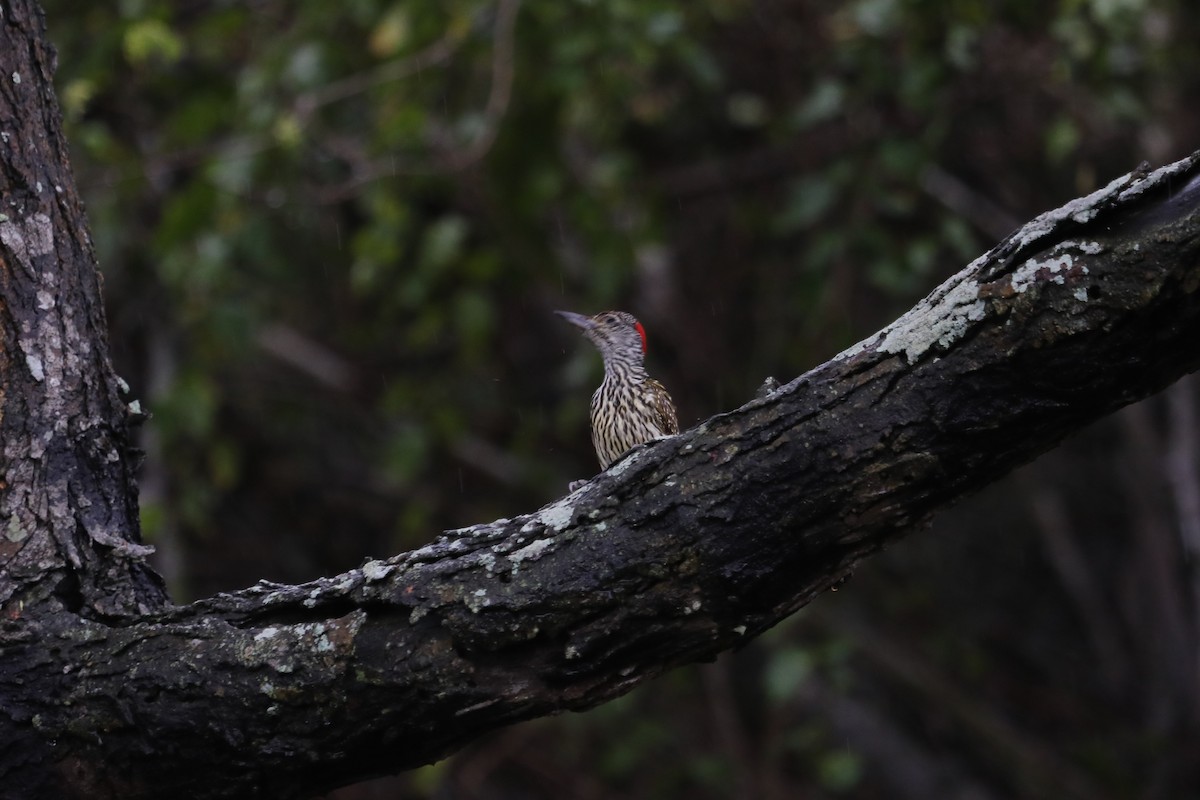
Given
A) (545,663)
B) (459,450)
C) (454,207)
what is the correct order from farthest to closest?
1. (459,450)
2. (454,207)
3. (545,663)

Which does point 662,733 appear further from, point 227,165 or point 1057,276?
point 1057,276

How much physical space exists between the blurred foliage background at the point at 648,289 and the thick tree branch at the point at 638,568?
99.2 inches

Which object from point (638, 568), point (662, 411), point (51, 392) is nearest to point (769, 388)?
point (638, 568)

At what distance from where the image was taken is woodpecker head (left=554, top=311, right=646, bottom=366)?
4.98 meters

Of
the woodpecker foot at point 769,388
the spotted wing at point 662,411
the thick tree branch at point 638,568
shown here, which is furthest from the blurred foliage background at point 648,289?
the woodpecker foot at point 769,388

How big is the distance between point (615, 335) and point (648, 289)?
2.05 m

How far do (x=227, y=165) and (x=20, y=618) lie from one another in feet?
10.3

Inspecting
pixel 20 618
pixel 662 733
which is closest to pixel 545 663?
pixel 20 618

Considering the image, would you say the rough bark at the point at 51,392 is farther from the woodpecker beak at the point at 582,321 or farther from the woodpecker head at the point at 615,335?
the woodpecker beak at the point at 582,321

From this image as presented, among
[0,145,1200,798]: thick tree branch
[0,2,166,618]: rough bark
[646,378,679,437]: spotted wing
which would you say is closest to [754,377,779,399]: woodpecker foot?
[0,145,1200,798]: thick tree branch

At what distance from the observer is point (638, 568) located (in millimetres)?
2094

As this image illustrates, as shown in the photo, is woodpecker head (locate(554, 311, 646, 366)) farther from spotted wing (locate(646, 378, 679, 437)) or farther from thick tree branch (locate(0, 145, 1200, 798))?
thick tree branch (locate(0, 145, 1200, 798))

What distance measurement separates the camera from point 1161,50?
18.1ft

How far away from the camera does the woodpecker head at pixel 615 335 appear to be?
4980 mm
